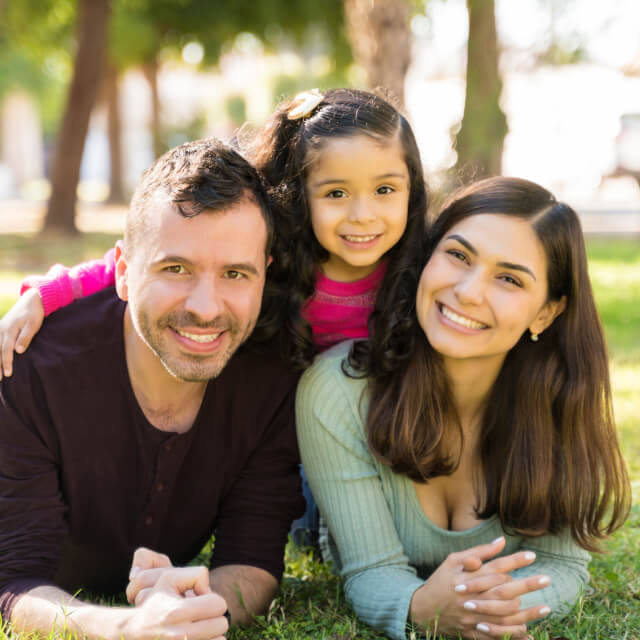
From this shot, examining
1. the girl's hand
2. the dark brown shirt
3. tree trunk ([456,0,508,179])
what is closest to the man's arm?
the dark brown shirt

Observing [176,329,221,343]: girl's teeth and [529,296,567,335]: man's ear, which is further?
[529,296,567,335]: man's ear

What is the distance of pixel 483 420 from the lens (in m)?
3.21

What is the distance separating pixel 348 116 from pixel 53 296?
1409 millimetres

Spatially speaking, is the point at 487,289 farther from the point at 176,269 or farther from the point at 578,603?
the point at 578,603

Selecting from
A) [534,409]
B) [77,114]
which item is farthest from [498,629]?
[77,114]

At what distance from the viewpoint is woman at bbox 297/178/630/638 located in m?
2.92

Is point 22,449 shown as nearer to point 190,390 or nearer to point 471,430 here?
point 190,390

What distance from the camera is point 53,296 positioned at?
3008 mm

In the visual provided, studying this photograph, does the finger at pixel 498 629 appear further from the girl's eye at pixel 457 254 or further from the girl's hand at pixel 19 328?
the girl's hand at pixel 19 328

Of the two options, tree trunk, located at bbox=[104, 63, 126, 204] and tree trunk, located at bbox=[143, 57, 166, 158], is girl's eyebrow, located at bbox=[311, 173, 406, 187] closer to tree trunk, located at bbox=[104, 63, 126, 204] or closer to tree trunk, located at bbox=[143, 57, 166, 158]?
tree trunk, located at bbox=[104, 63, 126, 204]

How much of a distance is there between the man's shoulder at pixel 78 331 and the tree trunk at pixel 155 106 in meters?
21.1

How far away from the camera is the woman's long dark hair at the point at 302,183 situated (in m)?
3.31

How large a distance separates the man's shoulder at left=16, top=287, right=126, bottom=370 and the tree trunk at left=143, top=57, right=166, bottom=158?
21.1 m

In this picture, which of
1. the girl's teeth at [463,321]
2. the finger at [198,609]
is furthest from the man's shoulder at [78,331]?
the girl's teeth at [463,321]
